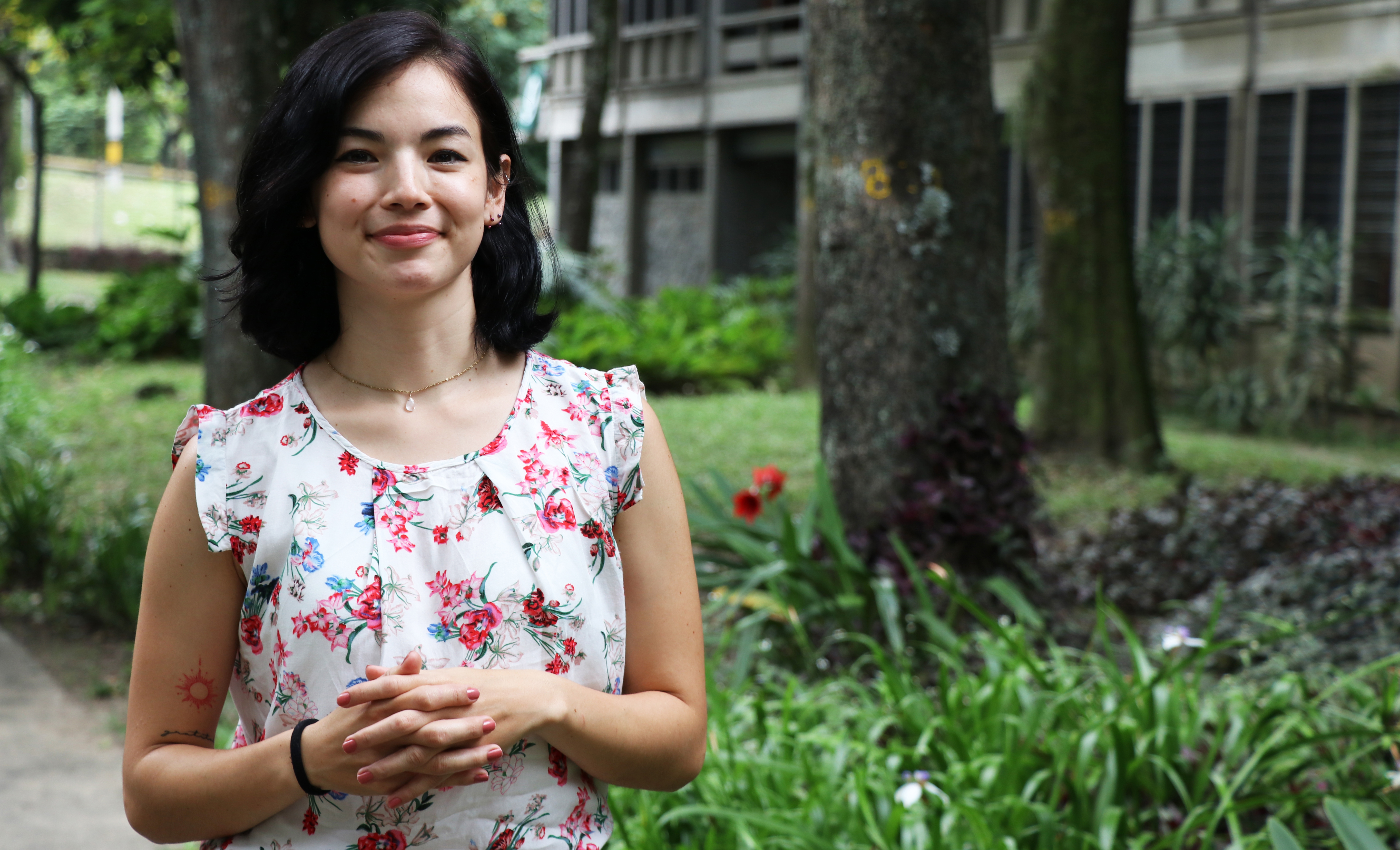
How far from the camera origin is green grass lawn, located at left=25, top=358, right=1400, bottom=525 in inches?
308

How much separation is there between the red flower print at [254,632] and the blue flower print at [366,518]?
0.59 ft

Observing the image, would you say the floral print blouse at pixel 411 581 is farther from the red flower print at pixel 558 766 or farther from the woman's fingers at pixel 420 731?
the woman's fingers at pixel 420 731

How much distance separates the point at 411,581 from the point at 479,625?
10 centimetres

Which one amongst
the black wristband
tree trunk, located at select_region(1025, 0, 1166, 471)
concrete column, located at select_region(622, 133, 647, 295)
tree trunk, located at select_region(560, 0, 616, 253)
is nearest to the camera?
the black wristband

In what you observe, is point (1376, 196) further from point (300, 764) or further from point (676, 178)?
point (676, 178)

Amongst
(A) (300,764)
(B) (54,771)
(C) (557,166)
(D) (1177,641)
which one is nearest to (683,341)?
(B) (54,771)

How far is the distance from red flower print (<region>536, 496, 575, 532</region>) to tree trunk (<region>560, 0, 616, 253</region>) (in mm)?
14344

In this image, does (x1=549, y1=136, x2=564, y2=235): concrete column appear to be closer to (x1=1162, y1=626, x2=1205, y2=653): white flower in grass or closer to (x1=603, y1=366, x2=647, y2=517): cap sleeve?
(x1=1162, y1=626, x2=1205, y2=653): white flower in grass

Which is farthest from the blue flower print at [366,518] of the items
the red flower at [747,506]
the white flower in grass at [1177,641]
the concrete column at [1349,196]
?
the concrete column at [1349,196]

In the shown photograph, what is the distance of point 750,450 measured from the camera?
9219 millimetres

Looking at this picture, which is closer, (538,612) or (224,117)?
(538,612)

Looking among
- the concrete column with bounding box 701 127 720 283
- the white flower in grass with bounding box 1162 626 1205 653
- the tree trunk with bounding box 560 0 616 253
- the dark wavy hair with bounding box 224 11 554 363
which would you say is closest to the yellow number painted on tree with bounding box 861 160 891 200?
the white flower in grass with bounding box 1162 626 1205 653

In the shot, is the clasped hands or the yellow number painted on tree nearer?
the clasped hands

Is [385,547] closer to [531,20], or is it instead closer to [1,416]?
[1,416]
